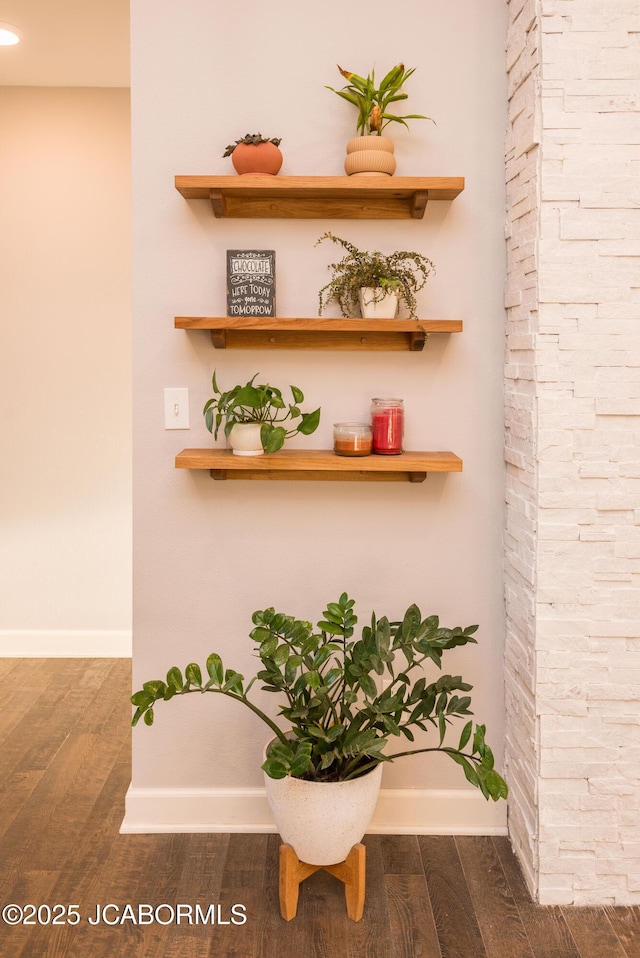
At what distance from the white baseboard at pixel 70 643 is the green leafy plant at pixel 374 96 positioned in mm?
2470

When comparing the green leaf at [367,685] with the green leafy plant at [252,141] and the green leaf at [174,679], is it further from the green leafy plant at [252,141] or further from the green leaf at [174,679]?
the green leafy plant at [252,141]

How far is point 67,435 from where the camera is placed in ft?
11.9

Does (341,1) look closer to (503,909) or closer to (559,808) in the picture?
(559,808)

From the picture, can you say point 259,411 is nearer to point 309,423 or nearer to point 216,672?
point 309,423

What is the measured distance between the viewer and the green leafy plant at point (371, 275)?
6.77 feet

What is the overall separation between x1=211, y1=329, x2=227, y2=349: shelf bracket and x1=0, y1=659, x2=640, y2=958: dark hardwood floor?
1325 millimetres

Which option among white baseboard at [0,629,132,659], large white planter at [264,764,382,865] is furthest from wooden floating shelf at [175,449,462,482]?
white baseboard at [0,629,132,659]

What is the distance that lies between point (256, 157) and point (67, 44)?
1.51 meters

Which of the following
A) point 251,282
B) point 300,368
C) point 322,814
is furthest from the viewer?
point 300,368

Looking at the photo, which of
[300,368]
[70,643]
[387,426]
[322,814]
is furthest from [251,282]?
[70,643]

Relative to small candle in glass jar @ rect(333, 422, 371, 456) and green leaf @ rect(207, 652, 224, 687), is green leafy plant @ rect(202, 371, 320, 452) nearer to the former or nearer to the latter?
small candle in glass jar @ rect(333, 422, 371, 456)

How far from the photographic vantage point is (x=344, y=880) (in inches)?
75.8

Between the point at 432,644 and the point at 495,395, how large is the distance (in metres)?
0.70

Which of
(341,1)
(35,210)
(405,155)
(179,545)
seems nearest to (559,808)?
(179,545)
